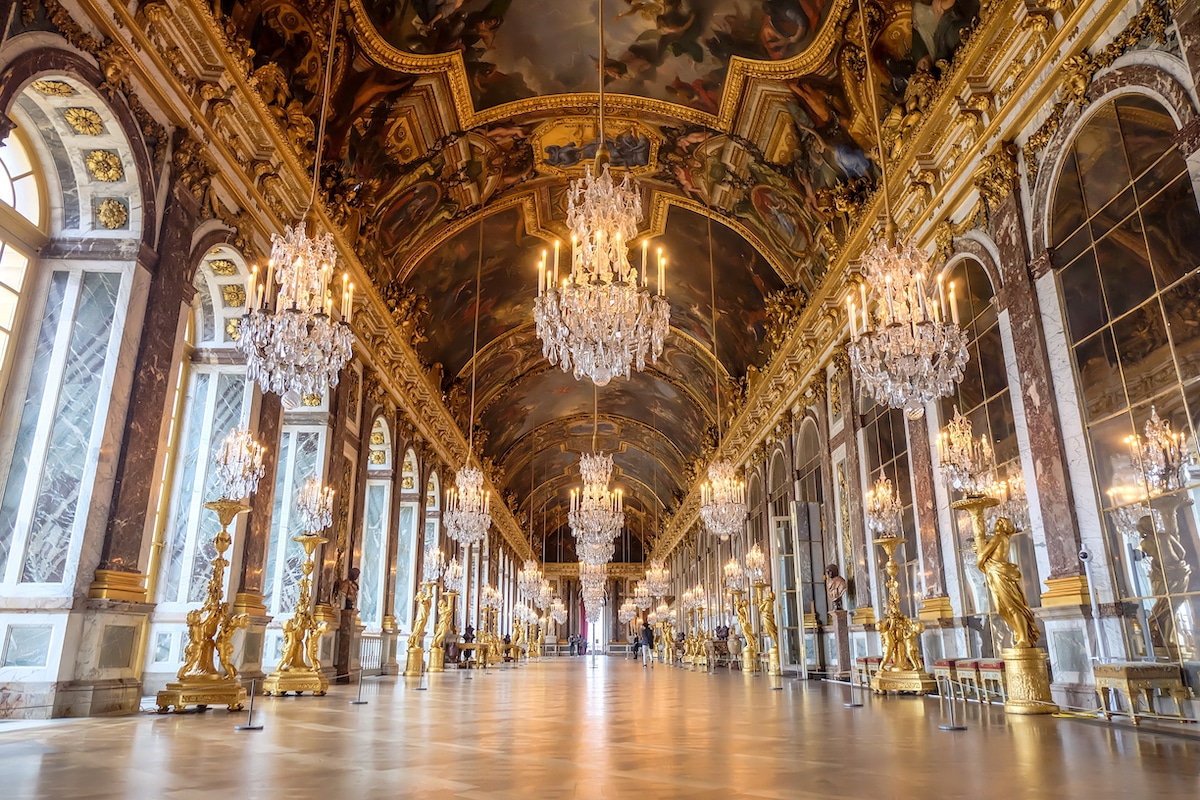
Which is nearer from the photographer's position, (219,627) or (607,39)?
(219,627)

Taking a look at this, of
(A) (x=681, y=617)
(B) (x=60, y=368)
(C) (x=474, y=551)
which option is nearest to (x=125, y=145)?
(B) (x=60, y=368)

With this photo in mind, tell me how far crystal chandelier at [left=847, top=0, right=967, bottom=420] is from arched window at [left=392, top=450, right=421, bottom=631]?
12.9m

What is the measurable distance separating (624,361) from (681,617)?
32.3 meters

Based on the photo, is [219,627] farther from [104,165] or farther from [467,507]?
[467,507]

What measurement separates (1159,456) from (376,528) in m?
13.4

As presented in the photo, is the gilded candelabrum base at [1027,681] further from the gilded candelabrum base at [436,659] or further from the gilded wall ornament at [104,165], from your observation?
the gilded candelabrum base at [436,659]

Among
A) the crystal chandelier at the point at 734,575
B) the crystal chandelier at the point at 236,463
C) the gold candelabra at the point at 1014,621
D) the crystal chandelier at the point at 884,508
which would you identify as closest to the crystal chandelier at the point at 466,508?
the crystal chandelier at the point at 236,463

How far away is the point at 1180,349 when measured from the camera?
5406 millimetres

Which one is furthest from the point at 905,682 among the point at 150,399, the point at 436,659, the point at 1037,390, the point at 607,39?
the point at 436,659

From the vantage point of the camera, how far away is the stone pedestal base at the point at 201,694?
21.5 ft

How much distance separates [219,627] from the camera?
7.40 meters

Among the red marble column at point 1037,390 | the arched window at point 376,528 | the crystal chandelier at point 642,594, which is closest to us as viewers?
the red marble column at point 1037,390

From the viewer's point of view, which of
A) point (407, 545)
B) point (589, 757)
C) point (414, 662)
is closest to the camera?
point (589, 757)

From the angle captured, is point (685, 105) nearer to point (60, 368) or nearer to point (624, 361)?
point (624, 361)
